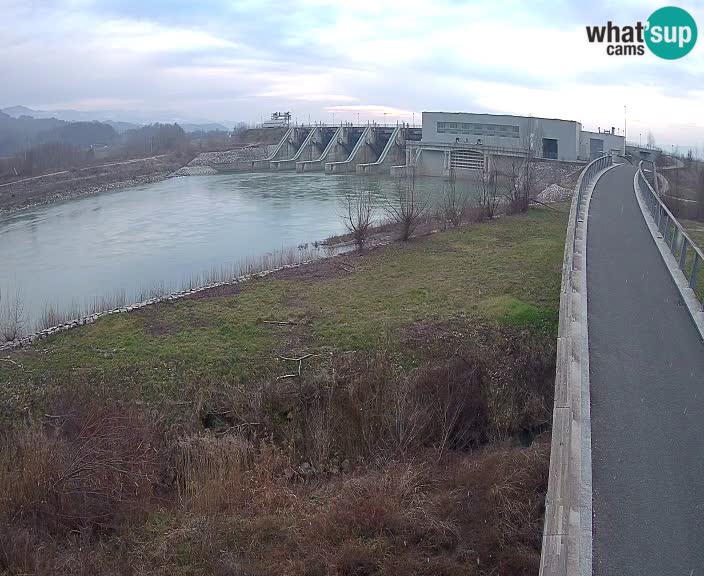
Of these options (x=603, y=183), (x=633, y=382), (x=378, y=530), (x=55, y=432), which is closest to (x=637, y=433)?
(x=633, y=382)

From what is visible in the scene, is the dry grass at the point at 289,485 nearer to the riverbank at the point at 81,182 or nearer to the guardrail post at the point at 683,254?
the guardrail post at the point at 683,254

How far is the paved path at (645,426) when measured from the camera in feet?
13.7

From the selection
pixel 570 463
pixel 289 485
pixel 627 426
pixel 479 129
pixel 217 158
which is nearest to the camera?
pixel 570 463

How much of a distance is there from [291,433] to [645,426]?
14.6 ft

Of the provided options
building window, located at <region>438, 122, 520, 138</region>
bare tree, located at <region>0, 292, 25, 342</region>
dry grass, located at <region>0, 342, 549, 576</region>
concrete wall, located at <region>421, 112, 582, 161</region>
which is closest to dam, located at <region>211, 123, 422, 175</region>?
concrete wall, located at <region>421, 112, 582, 161</region>

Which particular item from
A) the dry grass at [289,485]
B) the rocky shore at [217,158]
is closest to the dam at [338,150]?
the rocky shore at [217,158]

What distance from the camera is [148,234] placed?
25484mm

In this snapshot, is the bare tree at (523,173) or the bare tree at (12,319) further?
the bare tree at (523,173)

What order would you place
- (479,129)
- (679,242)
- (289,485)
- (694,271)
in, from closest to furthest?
(289,485)
(694,271)
(679,242)
(479,129)

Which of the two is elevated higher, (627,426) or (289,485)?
(627,426)

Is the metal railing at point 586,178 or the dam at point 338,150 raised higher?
the dam at point 338,150

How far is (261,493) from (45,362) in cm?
536

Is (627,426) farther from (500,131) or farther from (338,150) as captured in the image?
(338,150)

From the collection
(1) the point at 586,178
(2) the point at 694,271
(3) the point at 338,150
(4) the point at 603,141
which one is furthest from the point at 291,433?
(3) the point at 338,150
